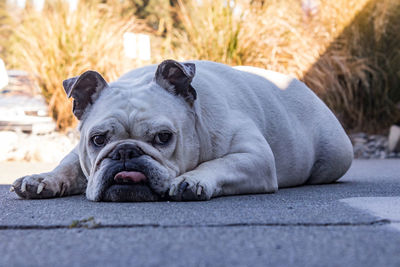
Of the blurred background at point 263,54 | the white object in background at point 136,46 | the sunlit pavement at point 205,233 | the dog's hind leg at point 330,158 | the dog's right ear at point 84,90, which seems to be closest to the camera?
the sunlit pavement at point 205,233

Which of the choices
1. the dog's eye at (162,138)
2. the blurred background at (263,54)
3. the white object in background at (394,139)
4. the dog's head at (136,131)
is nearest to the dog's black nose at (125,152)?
the dog's head at (136,131)

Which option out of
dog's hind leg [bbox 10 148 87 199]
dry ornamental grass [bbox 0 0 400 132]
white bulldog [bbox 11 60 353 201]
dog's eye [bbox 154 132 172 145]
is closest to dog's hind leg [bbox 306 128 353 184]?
white bulldog [bbox 11 60 353 201]

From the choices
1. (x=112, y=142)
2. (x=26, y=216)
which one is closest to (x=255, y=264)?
(x=26, y=216)

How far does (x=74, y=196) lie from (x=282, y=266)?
2.08m

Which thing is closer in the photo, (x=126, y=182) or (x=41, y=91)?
(x=126, y=182)

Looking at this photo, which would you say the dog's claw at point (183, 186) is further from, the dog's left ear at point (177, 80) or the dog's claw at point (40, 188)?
the dog's claw at point (40, 188)

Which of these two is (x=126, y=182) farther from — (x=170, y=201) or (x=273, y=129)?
(x=273, y=129)

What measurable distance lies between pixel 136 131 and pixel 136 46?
693cm

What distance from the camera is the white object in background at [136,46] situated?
9516 mm

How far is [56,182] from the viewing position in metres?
3.22

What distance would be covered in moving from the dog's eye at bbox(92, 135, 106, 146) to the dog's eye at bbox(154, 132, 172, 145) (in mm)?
289

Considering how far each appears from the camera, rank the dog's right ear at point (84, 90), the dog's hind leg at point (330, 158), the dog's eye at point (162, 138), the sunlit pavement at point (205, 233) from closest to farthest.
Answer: the sunlit pavement at point (205, 233)
the dog's eye at point (162, 138)
the dog's right ear at point (84, 90)
the dog's hind leg at point (330, 158)

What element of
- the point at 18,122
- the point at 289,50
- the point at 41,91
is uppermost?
the point at 289,50

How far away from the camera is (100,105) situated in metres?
3.17
